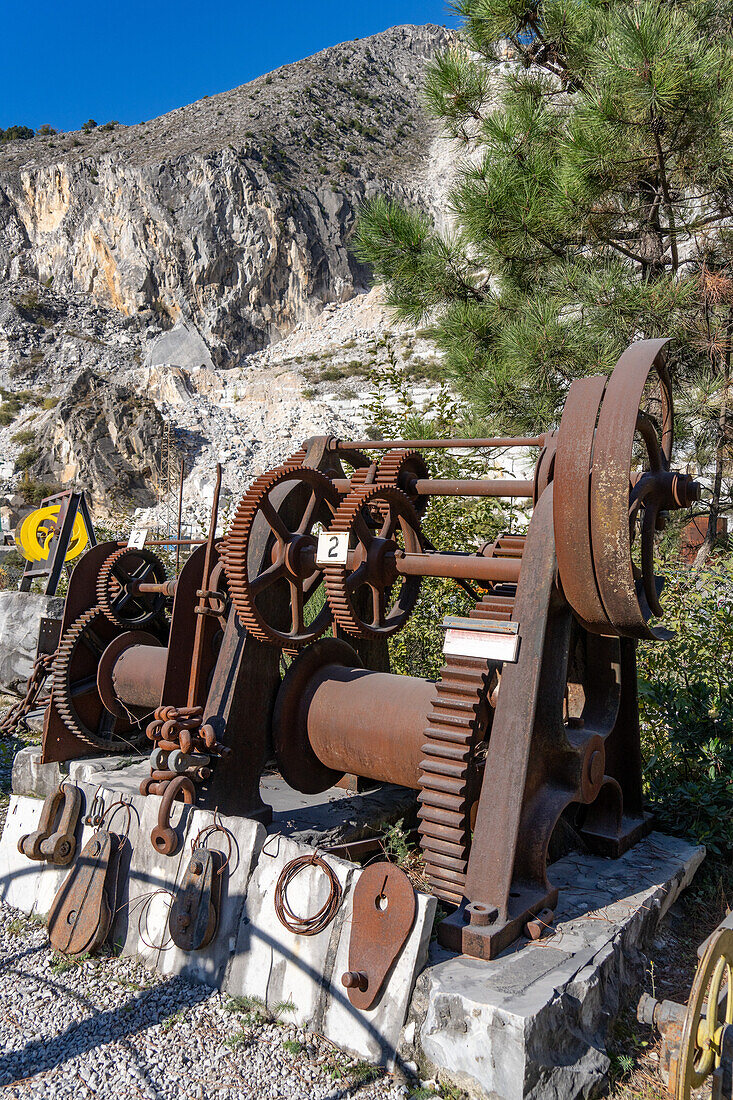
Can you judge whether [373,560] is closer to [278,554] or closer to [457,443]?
[278,554]

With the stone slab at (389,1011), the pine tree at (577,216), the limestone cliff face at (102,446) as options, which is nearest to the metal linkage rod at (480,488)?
the stone slab at (389,1011)

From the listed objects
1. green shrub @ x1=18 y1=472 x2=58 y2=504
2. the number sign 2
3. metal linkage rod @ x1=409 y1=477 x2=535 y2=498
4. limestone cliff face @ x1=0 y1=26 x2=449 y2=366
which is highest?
limestone cliff face @ x1=0 y1=26 x2=449 y2=366

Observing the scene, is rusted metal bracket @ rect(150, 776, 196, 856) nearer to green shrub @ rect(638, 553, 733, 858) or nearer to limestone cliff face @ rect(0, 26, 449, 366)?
green shrub @ rect(638, 553, 733, 858)

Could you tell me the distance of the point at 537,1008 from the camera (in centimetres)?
193

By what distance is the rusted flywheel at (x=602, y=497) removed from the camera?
232 cm

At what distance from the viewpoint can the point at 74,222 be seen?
3850 cm

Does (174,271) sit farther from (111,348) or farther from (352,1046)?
(352,1046)

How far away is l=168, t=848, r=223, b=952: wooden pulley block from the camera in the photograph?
2.62 meters

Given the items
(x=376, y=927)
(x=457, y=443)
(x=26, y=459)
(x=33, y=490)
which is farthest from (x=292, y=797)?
(x=26, y=459)

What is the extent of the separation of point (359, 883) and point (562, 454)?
1455 millimetres

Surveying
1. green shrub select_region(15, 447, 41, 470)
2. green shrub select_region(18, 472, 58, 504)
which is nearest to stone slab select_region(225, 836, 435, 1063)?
green shrub select_region(18, 472, 58, 504)

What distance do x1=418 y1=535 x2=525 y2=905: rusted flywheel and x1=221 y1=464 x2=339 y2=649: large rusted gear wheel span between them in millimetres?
819

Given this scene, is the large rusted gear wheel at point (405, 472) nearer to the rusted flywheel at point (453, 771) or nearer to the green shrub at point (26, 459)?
the rusted flywheel at point (453, 771)

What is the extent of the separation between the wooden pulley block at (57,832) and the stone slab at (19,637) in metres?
4.39
